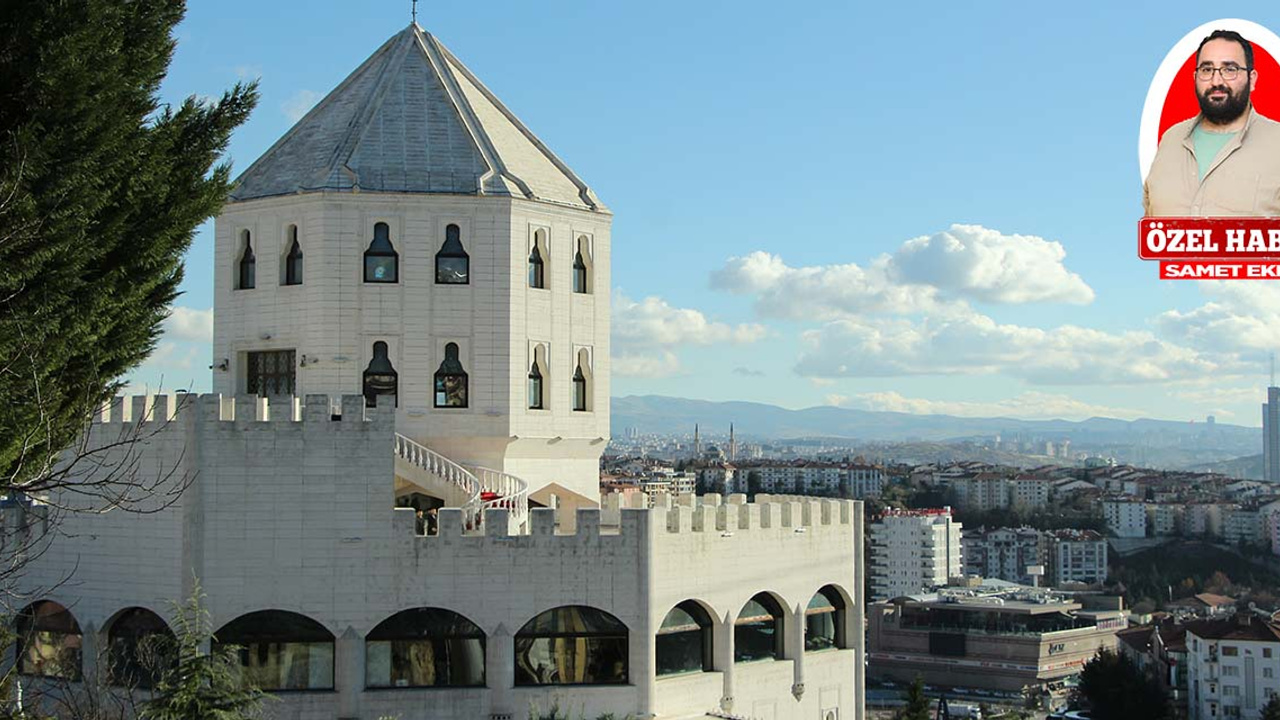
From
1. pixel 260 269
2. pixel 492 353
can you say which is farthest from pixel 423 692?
pixel 260 269

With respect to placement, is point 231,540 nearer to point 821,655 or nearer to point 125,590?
point 125,590

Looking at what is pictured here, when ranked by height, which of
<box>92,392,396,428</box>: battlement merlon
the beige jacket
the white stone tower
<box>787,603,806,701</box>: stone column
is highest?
the beige jacket

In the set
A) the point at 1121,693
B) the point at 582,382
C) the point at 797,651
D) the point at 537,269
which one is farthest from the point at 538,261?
the point at 1121,693

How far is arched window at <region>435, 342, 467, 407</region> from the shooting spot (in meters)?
27.4

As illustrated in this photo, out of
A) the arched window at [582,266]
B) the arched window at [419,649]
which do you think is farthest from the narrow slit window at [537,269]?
the arched window at [419,649]

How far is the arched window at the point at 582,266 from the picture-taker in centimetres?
2903

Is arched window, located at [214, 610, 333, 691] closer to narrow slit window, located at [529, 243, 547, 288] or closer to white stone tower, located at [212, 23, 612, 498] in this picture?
white stone tower, located at [212, 23, 612, 498]

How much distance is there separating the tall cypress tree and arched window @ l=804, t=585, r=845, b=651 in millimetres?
14379

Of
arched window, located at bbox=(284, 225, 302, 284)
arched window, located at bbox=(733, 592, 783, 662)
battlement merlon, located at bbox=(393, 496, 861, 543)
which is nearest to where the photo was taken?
battlement merlon, located at bbox=(393, 496, 861, 543)

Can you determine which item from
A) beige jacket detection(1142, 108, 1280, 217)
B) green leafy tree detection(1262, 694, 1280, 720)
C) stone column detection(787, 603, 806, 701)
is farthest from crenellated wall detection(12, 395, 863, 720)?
green leafy tree detection(1262, 694, 1280, 720)

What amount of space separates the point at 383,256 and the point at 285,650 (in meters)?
6.97

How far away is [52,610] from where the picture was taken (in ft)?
84.6

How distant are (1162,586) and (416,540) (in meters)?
166

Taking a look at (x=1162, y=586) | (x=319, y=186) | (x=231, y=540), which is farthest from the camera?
(x=1162, y=586)
